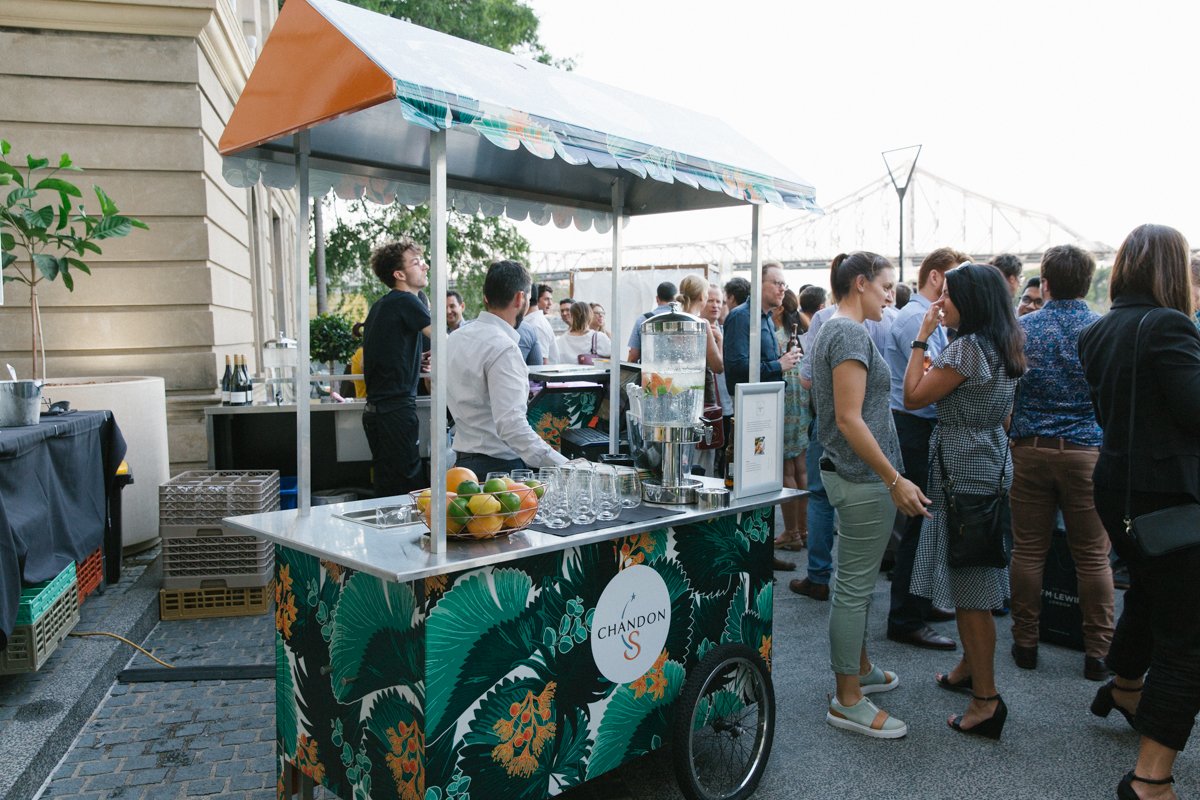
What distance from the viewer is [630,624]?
2629mm

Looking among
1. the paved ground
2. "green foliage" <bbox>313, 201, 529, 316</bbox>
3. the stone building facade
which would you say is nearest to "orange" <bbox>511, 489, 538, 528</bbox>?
the paved ground

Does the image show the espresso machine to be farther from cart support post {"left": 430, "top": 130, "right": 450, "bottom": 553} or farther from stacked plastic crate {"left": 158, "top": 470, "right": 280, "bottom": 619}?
stacked plastic crate {"left": 158, "top": 470, "right": 280, "bottom": 619}

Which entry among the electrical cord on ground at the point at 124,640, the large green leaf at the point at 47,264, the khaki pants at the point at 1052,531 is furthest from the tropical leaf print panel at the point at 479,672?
the large green leaf at the point at 47,264

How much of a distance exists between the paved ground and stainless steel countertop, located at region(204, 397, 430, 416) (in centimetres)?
216

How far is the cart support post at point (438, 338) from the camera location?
2174mm

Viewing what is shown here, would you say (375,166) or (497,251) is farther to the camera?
(497,251)

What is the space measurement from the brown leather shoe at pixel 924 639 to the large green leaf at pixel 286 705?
3007 millimetres

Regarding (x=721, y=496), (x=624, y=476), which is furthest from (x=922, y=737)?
(x=624, y=476)

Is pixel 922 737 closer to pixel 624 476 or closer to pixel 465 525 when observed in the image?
pixel 624 476

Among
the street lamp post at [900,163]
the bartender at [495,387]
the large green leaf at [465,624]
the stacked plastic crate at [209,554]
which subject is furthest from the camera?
the street lamp post at [900,163]

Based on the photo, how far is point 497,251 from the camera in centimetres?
2122

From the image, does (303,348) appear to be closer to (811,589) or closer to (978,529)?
(978,529)

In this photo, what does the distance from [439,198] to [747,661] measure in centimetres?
177

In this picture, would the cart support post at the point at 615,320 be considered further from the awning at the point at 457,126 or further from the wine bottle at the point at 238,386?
the wine bottle at the point at 238,386
